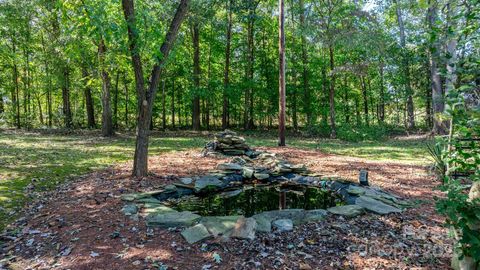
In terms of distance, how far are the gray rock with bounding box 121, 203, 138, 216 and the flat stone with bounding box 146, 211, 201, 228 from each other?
26 cm

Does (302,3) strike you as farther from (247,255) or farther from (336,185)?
(247,255)

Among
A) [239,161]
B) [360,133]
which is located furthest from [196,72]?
[239,161]

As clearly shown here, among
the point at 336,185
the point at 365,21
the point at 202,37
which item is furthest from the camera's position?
the point at 202,37

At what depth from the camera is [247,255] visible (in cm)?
299

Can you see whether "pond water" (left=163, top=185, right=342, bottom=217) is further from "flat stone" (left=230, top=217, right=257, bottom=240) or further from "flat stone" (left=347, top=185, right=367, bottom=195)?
"flat stone" (left=230, top=217, right=257, bottom=240)

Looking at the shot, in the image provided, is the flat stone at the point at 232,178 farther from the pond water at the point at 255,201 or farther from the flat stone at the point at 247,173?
the pond water at the point at 255,201

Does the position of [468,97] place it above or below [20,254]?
above

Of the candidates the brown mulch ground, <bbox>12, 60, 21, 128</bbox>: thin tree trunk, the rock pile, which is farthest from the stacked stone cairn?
<bbox>12, 60, 21, 128</bbox>: thin tree trunk

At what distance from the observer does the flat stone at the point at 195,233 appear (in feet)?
10.7

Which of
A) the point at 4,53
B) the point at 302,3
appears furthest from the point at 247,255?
the point at 302,3

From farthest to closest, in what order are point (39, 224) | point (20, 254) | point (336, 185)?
point (336, 185)
point (39, 224)
point (20, 254)

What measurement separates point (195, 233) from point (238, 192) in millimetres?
2427

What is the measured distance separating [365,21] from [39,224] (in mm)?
13909

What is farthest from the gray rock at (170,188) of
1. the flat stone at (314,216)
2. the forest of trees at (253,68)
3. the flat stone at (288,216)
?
the forest of trees at (253,68)
